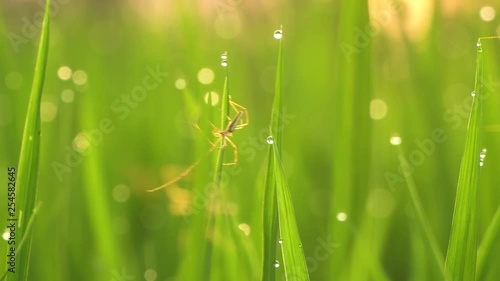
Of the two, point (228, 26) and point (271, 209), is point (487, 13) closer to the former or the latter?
point (228, 26)

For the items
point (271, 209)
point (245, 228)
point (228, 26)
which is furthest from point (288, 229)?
point (228, 26)

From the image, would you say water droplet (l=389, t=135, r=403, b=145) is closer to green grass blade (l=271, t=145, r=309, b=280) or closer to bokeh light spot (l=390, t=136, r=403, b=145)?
bokeh light spot (l=390, t=136, r=403, b=145)

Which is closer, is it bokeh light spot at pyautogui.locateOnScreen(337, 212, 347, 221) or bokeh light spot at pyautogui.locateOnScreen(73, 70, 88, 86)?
bokeh light spot at pyautogui.locateOnScreen(337, 212, 347, 221)

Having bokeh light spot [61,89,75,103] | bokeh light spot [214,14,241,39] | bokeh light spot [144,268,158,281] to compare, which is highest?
bokeh light spot [214,14,241,39]

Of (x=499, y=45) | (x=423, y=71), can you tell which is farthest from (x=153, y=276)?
(x=499, y=45)

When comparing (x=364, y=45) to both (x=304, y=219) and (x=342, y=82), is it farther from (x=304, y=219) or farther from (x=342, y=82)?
(x=304, y=219)

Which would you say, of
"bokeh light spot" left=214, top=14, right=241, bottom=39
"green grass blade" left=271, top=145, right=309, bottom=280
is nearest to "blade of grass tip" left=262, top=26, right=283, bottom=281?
"green grass blade" left=271, top=145, right=309, bottom=280

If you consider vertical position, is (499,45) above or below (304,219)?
above
